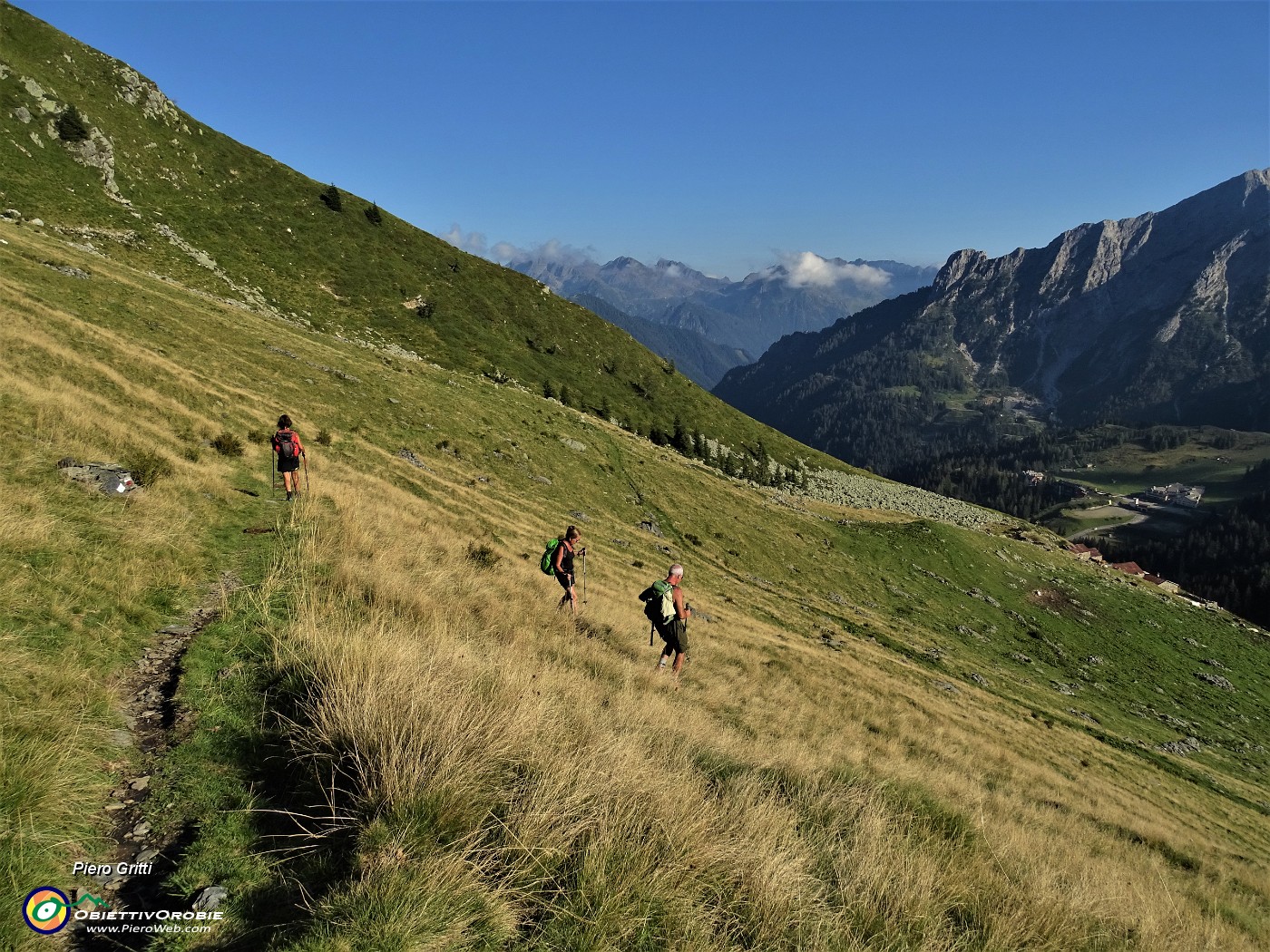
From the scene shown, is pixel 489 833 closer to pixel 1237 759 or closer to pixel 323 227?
pixel 1237 759

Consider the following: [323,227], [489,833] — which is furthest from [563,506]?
[323,227]

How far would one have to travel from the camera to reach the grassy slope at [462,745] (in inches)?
179

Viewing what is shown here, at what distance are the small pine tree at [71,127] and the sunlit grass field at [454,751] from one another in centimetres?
5317

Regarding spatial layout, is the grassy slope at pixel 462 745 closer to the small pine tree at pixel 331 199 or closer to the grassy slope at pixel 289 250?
the grassy slope at pixel 289 250

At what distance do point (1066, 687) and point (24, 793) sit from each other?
2281 inches

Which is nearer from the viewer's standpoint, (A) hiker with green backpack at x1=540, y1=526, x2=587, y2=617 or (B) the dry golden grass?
(B) the dry golden grass

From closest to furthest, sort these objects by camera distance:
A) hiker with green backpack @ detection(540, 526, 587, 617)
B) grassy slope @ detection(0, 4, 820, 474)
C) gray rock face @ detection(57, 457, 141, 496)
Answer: gray rock face @ detection(57, 457, 141, 496) < hiker with green backpack @ detection(540, 526, 587, 617) < grassy slope @ detection(0, 4, 820, 474)

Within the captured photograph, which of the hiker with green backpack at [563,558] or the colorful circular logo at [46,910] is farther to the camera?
the hiker with green backpack at [563,558]

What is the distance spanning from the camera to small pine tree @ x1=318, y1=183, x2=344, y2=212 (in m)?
97.2

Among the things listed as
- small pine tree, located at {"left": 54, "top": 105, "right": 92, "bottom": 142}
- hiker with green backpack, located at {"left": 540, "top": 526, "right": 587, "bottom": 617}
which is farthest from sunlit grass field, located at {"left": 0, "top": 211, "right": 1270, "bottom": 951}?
small pine tree, located at {"left": 54, "top": 105, "right": 92, "bottom": 142}

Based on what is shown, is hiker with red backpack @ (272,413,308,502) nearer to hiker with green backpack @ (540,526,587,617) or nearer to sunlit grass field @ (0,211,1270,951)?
sunlit grass field @ (0,211,1270,951)

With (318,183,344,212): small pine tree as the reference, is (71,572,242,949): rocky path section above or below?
below

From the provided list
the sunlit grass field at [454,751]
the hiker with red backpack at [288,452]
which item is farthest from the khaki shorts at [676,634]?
the hiker with red backpack at [288,452]

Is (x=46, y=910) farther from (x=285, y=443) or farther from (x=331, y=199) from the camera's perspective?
(x=331, y=199)
